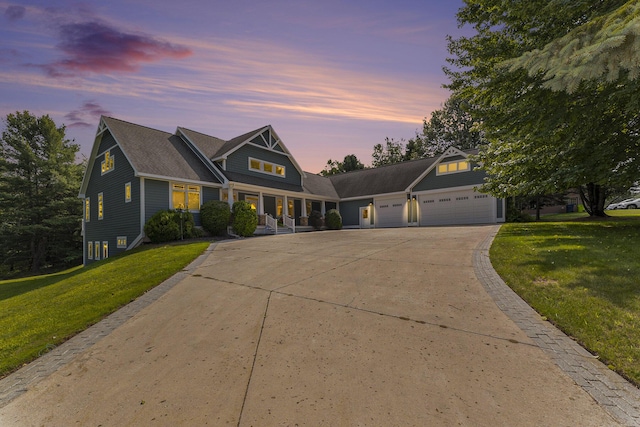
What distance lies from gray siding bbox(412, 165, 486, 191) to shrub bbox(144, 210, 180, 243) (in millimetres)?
19123

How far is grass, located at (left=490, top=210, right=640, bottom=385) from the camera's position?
3.15m

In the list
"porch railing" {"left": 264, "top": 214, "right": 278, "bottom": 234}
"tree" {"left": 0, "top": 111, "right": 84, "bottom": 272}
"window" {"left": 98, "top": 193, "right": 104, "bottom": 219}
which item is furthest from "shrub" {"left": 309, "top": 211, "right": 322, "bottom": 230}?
"tree" {"left": 0, "top": 111, "right": 84, "bottom": 272}

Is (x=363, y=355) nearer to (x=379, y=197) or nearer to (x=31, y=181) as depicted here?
(x=379, y=197)

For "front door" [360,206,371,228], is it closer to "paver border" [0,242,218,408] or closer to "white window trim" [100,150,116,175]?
"white window trim" [100,150,116,175]

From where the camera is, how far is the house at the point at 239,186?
52.4 ft

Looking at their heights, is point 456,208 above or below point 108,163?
below

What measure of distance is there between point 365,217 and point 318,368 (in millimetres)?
23968

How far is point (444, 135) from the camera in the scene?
4375 centimetres

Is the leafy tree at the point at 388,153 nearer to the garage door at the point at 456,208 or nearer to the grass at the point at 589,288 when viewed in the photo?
the garage door at the point at 456,208

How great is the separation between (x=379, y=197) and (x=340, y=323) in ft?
74.0

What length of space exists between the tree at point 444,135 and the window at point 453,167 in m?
21.6

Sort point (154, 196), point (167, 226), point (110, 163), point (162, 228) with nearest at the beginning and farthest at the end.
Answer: point (162, 228) < point (167, 226) < point (154, 196) < point (110, 163)

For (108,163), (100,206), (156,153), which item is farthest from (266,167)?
(100,206)

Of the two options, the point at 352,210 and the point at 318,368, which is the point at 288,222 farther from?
the point at 318,368
